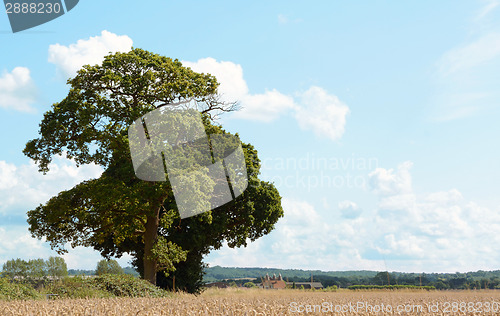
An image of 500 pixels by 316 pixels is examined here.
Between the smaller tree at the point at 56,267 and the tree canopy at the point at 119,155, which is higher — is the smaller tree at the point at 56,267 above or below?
below

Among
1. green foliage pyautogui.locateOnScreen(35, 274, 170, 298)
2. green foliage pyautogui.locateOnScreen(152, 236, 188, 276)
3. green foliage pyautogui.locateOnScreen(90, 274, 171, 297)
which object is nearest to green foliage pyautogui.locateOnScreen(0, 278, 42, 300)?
green foliage pyautogui.locateOnScreen(35, 274, 170, 298)

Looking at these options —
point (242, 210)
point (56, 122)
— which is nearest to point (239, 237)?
point (242, 210)

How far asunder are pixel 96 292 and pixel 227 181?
13209mm

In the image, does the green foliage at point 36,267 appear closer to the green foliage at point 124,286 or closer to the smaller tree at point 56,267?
the smaller tree at point 56,267

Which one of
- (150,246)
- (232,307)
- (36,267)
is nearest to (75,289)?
(150,246)

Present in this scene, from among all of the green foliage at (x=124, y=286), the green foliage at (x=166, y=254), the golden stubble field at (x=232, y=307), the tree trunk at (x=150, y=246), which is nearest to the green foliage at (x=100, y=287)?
the green foliage at (x=124, y=286)

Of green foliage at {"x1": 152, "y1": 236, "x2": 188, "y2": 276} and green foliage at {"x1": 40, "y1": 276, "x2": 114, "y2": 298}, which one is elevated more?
green foliage at {"x1": 152, "y1": 236, "x2": 188, "y2": 276}

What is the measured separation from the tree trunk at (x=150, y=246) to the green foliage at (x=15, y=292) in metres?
9.23

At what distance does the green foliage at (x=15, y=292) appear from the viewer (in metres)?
16.8

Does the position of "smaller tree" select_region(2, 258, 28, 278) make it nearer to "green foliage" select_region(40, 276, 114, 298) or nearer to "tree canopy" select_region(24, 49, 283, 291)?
"tree canopy" select_region(24, 49, 283, 291)

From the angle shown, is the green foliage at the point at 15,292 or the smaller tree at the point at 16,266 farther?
the smaller tree at the point at 16,266

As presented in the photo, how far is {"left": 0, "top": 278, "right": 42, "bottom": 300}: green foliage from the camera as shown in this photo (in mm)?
16828

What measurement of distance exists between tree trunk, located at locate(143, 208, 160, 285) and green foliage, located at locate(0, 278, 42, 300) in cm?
923

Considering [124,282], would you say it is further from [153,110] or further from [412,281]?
[412,281]
